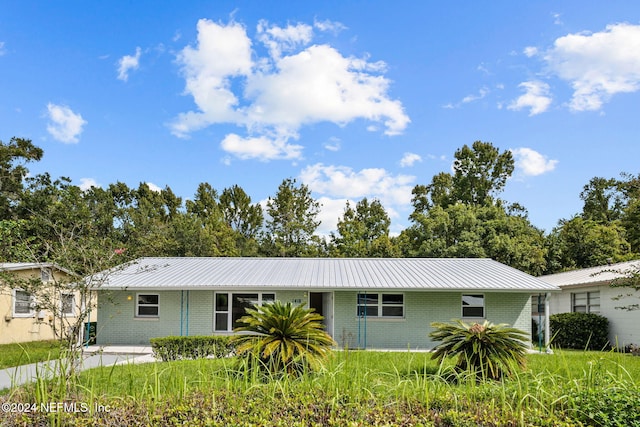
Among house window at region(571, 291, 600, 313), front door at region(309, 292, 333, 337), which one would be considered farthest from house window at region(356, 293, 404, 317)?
house window at region(571, 291, 600, 313)

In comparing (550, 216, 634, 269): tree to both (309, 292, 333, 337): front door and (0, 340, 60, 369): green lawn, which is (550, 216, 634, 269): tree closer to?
(309, 292, 333, 337): front door

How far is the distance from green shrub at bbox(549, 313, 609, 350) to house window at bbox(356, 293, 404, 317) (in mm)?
6185

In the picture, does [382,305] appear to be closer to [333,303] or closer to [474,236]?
[333,303]

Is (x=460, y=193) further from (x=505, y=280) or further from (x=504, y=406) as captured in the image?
(x=504, y=406)

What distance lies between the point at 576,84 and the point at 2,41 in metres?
18.5

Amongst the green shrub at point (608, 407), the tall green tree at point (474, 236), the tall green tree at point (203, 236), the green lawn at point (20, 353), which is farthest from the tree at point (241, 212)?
the green shrub at point (608, 407)

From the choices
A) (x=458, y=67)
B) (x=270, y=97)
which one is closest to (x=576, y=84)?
(x=458, y=67)

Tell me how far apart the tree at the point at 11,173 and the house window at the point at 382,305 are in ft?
83.1

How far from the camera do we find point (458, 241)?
34.3m

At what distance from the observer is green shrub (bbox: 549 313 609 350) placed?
2047 cm

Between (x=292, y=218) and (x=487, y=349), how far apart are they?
3352cm

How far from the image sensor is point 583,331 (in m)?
20.6

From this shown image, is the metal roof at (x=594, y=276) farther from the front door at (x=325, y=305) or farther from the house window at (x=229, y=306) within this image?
the house window at (x=229, y=306)

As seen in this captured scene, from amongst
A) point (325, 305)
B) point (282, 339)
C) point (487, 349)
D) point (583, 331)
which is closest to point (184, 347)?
point (325, 305)
